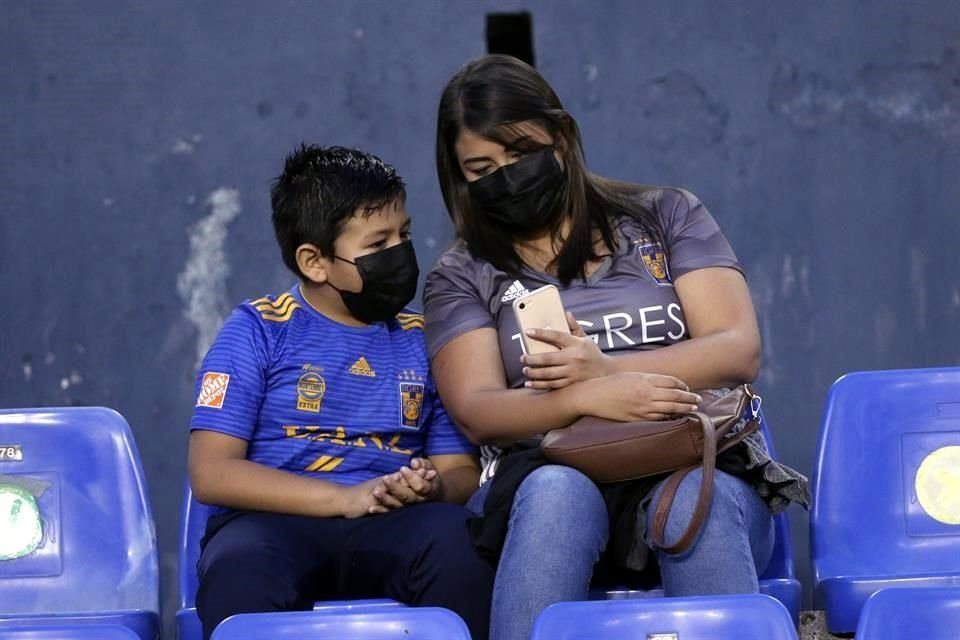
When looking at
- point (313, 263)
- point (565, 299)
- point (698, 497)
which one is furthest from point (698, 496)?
point (313, 263)

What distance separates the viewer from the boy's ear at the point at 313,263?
2898 millimetres

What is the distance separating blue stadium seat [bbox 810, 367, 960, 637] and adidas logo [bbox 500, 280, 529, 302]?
638 mm

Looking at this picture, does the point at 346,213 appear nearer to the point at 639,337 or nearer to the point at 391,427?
the point at 391,427

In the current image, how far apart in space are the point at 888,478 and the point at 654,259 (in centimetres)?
61

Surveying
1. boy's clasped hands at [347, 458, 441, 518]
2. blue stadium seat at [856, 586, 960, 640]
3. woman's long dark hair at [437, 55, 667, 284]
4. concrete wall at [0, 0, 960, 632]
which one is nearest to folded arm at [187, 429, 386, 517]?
boy's clasped hands at [347, 458, 441, 518]

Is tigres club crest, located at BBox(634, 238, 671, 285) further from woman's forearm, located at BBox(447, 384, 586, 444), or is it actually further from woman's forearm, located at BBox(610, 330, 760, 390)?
woman's forearm, located at BBox(447, 384, 586, 444)

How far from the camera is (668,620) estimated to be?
190cm

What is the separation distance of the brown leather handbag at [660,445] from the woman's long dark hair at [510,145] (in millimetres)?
422

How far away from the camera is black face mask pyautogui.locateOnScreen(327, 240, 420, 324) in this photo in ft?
9.32

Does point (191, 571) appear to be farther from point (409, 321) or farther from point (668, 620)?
point (668, 620)

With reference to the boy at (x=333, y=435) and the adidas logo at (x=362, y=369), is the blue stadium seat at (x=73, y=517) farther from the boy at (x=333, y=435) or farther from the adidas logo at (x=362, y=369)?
the adidas logo at (x=362, y=369)

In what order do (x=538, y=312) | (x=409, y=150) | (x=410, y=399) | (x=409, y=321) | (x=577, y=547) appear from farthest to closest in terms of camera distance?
(x=409, y=150)
(x=409, y=321)
(x=410, y=399)
(x=538, y=312)
(x=577, y=547)

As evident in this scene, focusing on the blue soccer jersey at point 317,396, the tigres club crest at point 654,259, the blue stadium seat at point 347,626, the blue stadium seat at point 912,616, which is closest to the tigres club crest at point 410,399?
the blue soccer jersey at point 317,396

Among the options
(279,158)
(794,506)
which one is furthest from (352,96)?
(794,506)
